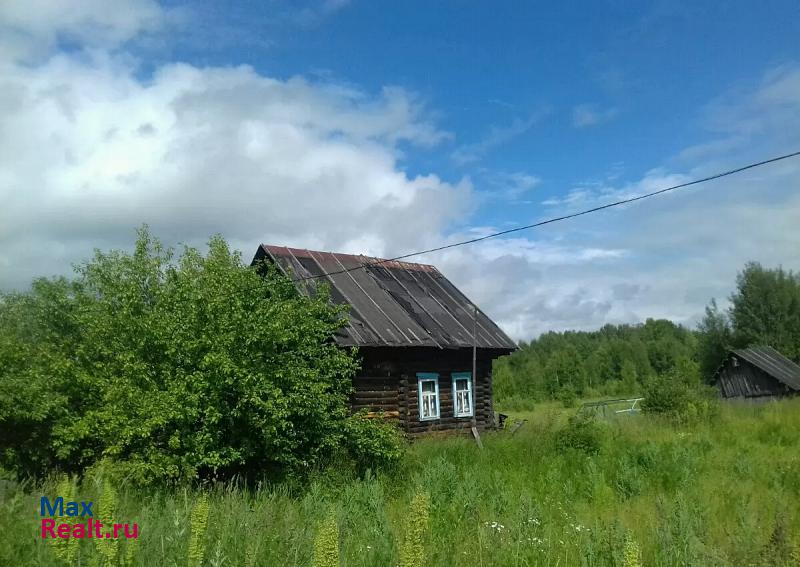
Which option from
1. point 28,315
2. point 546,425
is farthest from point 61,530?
point 546,425

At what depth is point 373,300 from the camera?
1747 centimetres

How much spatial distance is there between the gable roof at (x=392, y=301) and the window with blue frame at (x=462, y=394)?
3.75ft

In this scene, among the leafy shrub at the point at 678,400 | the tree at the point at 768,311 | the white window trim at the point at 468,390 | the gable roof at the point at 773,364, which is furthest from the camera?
the tree at the point at 768,311

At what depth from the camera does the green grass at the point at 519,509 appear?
462cm

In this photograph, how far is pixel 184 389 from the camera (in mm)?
9352

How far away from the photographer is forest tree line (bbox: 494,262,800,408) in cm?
4531

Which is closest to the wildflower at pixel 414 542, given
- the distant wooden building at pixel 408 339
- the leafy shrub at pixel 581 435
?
the leafy shrub at pixel 581 435

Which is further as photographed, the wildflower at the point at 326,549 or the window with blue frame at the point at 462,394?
the window with blue frame at the point at 462,394

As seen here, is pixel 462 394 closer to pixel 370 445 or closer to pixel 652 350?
pixel 370 445

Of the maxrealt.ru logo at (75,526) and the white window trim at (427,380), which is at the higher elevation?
the white window trim at (427,380)

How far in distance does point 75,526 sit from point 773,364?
31621 mm

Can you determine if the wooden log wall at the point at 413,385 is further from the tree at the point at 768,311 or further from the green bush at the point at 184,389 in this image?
the tree at the point at 768,311

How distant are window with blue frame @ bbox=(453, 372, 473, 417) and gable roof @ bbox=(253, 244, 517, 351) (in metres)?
1.14

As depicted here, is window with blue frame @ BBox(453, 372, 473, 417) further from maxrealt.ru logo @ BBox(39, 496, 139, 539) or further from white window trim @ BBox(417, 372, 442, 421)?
maxrealt.ru logo @ BBox(39, 496, 139, 539)
